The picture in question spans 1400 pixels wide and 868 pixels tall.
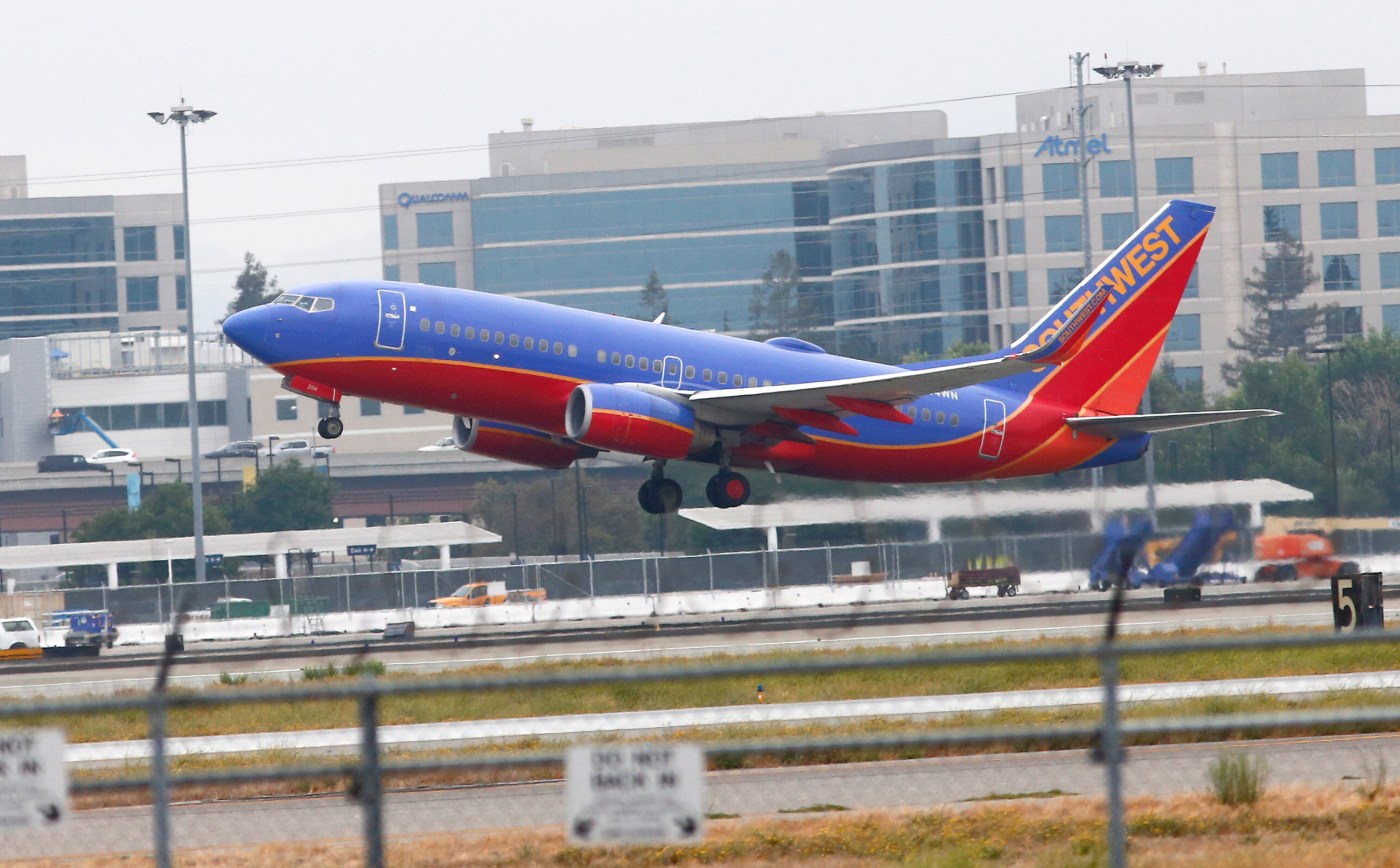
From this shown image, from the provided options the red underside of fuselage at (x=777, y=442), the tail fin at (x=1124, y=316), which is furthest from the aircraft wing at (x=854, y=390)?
the tail fin at (x=1124, y=316)

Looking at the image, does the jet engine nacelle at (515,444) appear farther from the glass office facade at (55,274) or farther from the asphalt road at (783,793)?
the glass office facade at (55,274)

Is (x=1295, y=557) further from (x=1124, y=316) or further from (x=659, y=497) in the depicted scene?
(x=1124, y=316)

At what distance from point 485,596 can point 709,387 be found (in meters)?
12.7

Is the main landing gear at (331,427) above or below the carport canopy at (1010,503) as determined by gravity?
above

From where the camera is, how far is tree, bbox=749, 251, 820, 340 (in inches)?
6560

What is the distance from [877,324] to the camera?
164m

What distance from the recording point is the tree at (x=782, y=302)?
166625 millimetres

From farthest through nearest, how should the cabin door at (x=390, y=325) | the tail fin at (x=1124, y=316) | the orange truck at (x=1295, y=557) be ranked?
the tail fin at (x=1124, y=316) → the cabin door at (x=390, y=325) → the orange truck at (x=1295, y=557)

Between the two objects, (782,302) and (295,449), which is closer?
(295,449)

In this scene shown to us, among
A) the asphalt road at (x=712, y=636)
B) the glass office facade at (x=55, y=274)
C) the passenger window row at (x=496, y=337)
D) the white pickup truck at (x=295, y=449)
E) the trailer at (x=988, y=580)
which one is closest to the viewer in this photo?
the asphalt road at (x=712, y=636)

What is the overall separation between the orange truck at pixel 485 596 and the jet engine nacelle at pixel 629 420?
33.3 feet

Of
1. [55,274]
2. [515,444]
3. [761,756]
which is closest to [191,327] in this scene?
[515,444]

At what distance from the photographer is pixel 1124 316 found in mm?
48438

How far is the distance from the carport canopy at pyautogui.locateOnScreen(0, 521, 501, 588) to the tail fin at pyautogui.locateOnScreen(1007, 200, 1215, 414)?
18.4 metres
